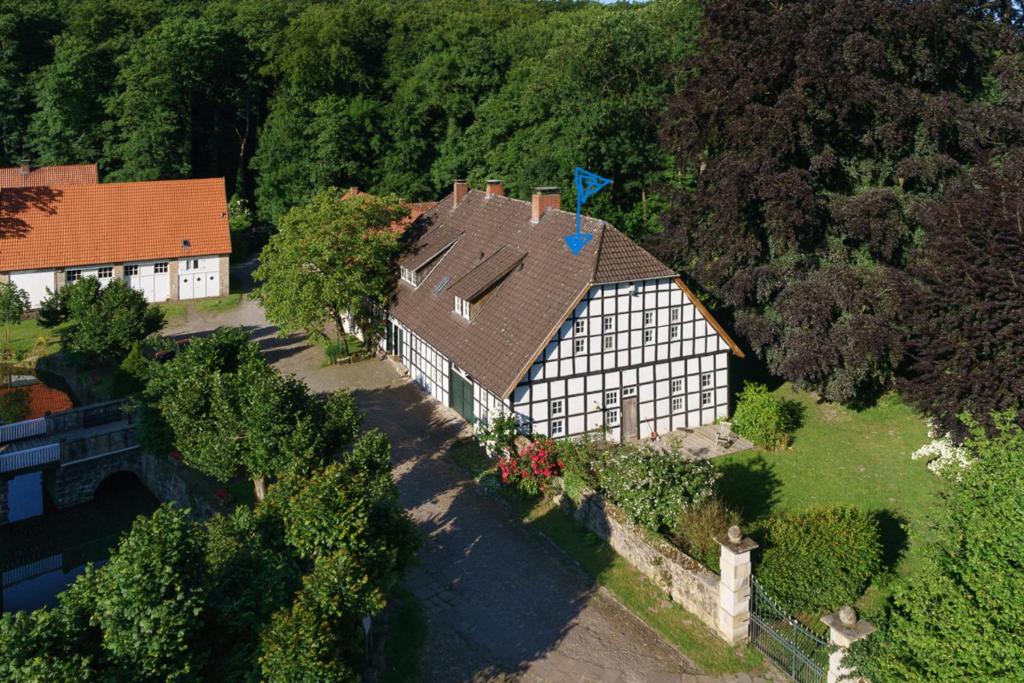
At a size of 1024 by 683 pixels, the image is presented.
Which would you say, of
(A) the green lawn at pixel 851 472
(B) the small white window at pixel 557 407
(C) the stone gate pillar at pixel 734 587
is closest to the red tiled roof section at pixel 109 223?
(B) the small white window at pixel 557 407

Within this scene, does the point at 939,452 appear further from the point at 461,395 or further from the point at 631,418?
the point at 461,395

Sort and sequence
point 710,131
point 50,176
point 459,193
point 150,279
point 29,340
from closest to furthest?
point 710,131, point 459,193, point 29,340, point 150,279, point 50,176

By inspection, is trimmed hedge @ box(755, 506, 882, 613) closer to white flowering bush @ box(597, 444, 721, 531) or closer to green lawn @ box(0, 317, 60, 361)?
white flowering bush @ box(597, 444, 721, 531)

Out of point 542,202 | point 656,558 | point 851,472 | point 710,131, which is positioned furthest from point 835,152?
point 656,558

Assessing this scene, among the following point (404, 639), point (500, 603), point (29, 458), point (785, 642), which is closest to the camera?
point (785, 642)

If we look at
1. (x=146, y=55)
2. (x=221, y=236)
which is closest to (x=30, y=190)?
(x=221, y=236)

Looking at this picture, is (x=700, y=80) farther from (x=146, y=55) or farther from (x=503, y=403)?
(x=146, y=55)
